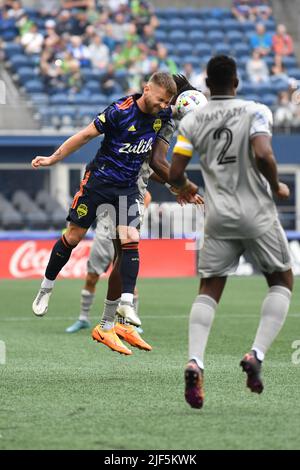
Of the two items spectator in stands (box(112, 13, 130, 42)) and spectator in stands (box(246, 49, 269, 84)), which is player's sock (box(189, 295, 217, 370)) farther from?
spectator in stands (box(112, 13, 130, 42))

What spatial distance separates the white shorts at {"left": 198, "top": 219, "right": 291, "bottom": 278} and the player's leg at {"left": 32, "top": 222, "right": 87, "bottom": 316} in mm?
2536

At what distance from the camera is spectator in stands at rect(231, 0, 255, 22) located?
108 feet

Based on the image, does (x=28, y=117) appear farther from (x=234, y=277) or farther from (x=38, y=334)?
(x=38, y=334)

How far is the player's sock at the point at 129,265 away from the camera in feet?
29.3

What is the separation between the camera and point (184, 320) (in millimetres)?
14117

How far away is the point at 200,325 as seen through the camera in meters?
6.65

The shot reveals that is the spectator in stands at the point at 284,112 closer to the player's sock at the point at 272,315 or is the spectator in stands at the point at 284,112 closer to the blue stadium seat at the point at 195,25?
the blue stadium seat at the point at 195,25

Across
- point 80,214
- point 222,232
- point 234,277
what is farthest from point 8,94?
point 222,232

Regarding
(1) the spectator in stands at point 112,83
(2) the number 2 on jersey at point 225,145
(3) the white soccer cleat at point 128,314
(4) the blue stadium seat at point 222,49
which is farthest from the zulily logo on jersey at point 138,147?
(4) the blue stadium seat at point 222,49

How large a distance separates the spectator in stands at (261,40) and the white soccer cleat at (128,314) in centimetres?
2353

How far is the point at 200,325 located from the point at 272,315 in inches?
17.1

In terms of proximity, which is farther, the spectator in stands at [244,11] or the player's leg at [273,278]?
the spectator in stands at [244,11]

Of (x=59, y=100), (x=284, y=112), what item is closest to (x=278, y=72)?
(x=284, y=112)

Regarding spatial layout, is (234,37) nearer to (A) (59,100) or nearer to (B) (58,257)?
(A) (59,100)
